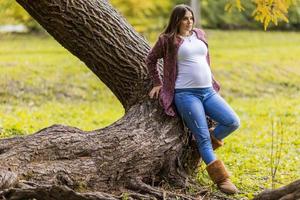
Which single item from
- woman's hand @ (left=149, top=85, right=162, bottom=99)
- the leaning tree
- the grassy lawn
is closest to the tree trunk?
the leaning tree

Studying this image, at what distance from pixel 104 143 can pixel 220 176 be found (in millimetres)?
1076

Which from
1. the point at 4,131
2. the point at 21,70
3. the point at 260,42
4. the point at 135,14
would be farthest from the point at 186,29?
the point at 260,42

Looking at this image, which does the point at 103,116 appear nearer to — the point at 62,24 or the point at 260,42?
the point at 62,24

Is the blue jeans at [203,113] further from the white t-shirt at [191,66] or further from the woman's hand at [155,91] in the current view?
the woman's hand at [155,91]

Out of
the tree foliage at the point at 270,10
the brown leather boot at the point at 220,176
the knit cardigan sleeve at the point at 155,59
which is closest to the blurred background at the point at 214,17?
the tree foliage at the point at 270,10

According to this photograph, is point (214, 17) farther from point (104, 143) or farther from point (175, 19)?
point (104, 143)

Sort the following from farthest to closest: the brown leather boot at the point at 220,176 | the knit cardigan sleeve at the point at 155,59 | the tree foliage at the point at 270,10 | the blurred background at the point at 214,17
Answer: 1. the blurred background at the point at 214,17
2. the tree foliage at the point at 270,10
3. the knit cardigan sleeve at the point at 155,59
4. the brown leather boot at the point at 220,176

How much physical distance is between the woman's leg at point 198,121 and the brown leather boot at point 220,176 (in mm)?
54

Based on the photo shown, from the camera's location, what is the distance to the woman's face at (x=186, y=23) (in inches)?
237

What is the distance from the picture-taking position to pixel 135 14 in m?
19.4

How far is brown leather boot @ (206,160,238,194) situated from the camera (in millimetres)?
6000

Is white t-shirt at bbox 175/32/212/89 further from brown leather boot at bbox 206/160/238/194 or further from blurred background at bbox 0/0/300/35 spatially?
blurred background at bbox 0/0/300/35

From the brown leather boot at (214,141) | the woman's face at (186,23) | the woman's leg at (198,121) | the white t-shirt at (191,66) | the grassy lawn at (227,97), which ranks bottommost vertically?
the grassy lawn at (227,97)

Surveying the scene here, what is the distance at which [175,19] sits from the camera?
6.04 m
